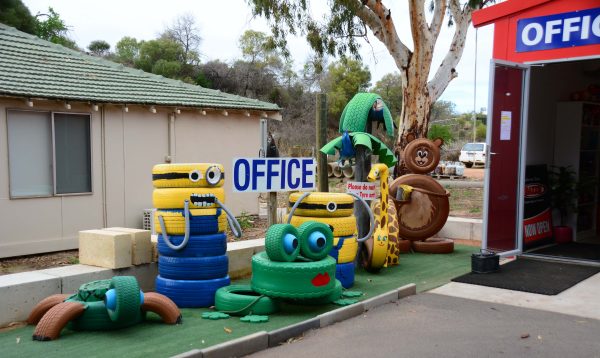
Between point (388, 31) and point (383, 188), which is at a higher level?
point (388, 31)

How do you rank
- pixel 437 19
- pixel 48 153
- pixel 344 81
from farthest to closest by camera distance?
pixel 344 81 → pixel 437 19 → pixel 48 153

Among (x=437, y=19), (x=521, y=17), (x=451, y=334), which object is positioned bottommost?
(x=451, y=334)

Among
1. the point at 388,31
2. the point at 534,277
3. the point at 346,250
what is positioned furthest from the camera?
the point at 388,31

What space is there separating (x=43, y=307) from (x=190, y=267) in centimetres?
135

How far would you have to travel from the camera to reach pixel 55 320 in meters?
4.59

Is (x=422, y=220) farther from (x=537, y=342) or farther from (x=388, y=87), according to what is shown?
(x=388, y=87)

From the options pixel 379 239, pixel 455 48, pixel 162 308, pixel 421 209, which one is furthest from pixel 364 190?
pixel 455 48

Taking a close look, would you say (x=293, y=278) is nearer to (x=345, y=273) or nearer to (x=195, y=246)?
(x=195, y=246)

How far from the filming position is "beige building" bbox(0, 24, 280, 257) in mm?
9180

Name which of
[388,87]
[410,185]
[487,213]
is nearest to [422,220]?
[410,185]

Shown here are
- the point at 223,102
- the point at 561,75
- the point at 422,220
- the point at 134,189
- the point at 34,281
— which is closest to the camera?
the point at 34,281

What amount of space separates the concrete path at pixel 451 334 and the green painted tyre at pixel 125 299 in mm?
1145

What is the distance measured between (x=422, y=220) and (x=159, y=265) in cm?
449

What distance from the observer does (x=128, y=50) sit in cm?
4344
